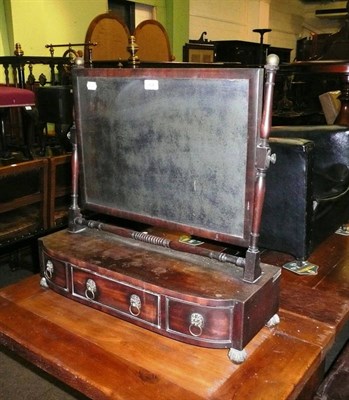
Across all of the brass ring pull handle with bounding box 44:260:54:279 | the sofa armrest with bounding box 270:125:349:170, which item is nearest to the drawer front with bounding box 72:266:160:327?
the brass ring pull handle with bounding box 44:260:54:279

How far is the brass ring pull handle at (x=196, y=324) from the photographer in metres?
1.04

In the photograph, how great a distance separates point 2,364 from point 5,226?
73 cm

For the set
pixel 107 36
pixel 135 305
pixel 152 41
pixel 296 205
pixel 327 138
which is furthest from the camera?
pixel 152 41

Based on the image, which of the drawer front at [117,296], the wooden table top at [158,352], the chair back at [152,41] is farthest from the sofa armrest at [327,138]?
the chair back at [152,41]

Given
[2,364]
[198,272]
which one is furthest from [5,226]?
[198,272]

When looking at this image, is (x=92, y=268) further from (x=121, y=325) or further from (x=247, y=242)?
(x=247, y=242)

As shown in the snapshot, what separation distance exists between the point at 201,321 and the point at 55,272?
52 centimetres

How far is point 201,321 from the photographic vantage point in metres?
1.04

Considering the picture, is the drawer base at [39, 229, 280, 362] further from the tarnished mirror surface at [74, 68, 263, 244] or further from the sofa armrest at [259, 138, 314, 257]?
the sofa armrest at [259, 138, 314, 257]

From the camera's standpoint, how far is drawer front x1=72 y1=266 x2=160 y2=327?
1.11m

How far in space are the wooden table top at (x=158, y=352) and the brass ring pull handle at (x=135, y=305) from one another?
7 cm

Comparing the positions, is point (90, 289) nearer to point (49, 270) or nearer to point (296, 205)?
point (49, 270)

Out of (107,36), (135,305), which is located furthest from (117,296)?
(107,36)

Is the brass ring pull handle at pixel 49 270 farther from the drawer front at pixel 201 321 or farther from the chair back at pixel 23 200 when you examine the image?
the chair back at pixel 23 200
